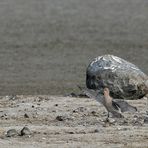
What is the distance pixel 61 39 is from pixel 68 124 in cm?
1080

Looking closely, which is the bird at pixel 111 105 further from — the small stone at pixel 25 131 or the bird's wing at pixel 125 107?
the small stone at pixel 25 131

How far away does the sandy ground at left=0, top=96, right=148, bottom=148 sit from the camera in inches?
380

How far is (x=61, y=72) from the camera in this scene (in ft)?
57.7

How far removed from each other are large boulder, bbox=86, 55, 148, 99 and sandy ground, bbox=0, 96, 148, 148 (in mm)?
197

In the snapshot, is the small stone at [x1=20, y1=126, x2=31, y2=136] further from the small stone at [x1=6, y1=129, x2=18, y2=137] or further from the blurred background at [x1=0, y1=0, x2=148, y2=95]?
the blurred background at [x1=0, y1=0, x2=148, y2=95]

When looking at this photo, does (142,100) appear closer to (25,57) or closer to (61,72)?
(61,72)

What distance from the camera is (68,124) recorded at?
10.9 meters

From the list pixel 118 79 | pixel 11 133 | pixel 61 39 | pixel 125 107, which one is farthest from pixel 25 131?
pixel 61 39

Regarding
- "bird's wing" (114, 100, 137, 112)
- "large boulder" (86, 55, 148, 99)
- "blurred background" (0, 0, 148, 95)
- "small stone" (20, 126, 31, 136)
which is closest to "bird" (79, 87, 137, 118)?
"bird's wing" (114, 100, 137, 112)

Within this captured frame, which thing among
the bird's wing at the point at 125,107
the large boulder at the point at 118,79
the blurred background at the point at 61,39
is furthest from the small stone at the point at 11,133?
the blurred background at the point at 61,39

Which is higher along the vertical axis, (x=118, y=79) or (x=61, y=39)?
(x=118, y=79)

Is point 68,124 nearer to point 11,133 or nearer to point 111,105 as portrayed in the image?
point 111,105

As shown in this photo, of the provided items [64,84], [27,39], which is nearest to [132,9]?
[27,39]

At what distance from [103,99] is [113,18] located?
13.3 meters
